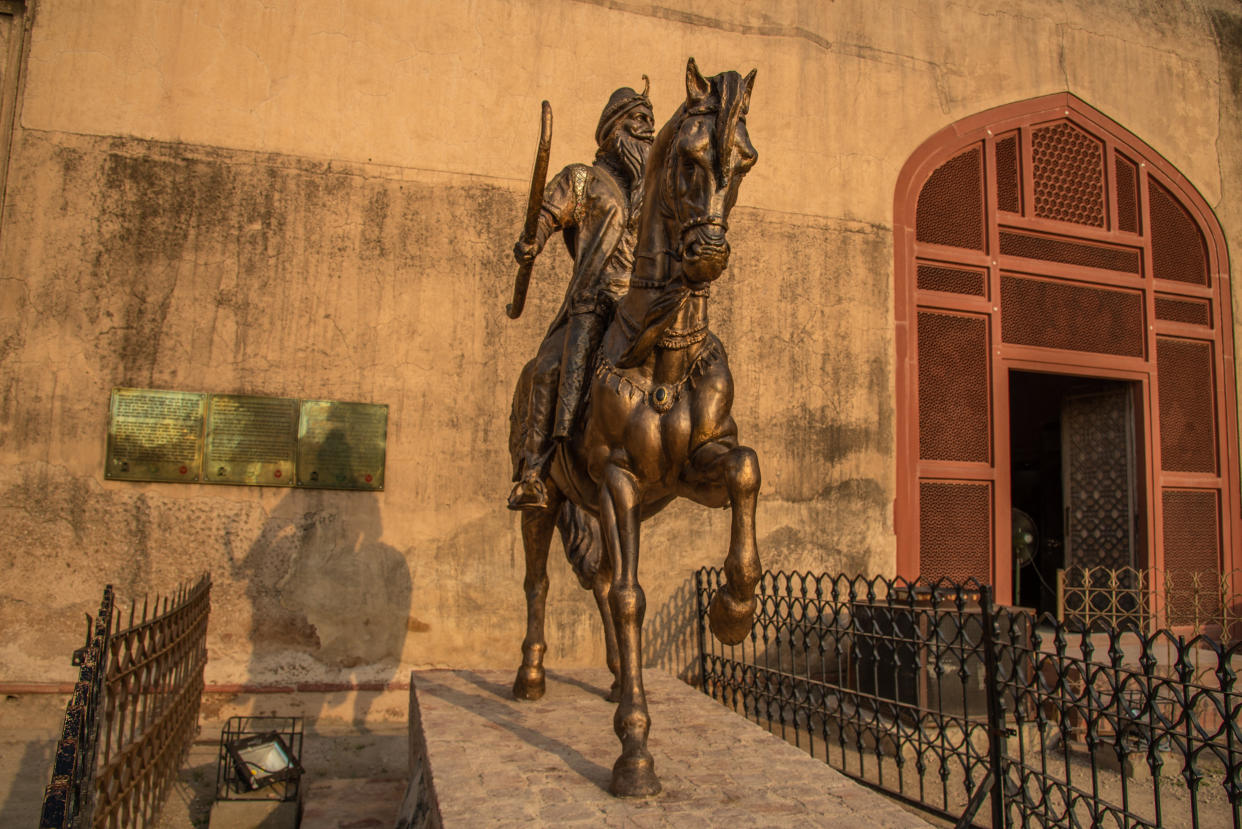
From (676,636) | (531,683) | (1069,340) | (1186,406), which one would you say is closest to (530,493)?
(531,683)

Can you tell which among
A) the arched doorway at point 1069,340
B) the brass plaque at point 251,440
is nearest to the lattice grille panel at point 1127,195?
the arched doorway at point 1069,340

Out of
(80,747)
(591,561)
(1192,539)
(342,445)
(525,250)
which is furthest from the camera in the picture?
(1192,539)

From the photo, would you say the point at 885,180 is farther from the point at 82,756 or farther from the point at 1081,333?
the point at 82,756

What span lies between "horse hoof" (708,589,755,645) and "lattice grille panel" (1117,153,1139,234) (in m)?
8.98

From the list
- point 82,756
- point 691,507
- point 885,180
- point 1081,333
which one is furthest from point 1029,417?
point 82,756

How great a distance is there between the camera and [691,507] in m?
8.09

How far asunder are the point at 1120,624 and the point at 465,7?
359 inches

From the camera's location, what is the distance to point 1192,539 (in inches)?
388

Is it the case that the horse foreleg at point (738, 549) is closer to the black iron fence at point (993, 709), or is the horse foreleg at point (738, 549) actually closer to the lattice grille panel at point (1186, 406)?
the black iron fence at point (993, 709)

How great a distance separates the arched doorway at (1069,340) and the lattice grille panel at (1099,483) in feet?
0.05

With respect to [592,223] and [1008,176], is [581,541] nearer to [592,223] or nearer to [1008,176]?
[592,223]

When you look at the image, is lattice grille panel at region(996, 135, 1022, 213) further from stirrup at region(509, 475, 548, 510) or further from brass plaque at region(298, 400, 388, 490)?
stirrup at region(509, 475, 548, 510)

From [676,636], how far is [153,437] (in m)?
4.64

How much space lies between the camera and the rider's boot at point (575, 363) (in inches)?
162
